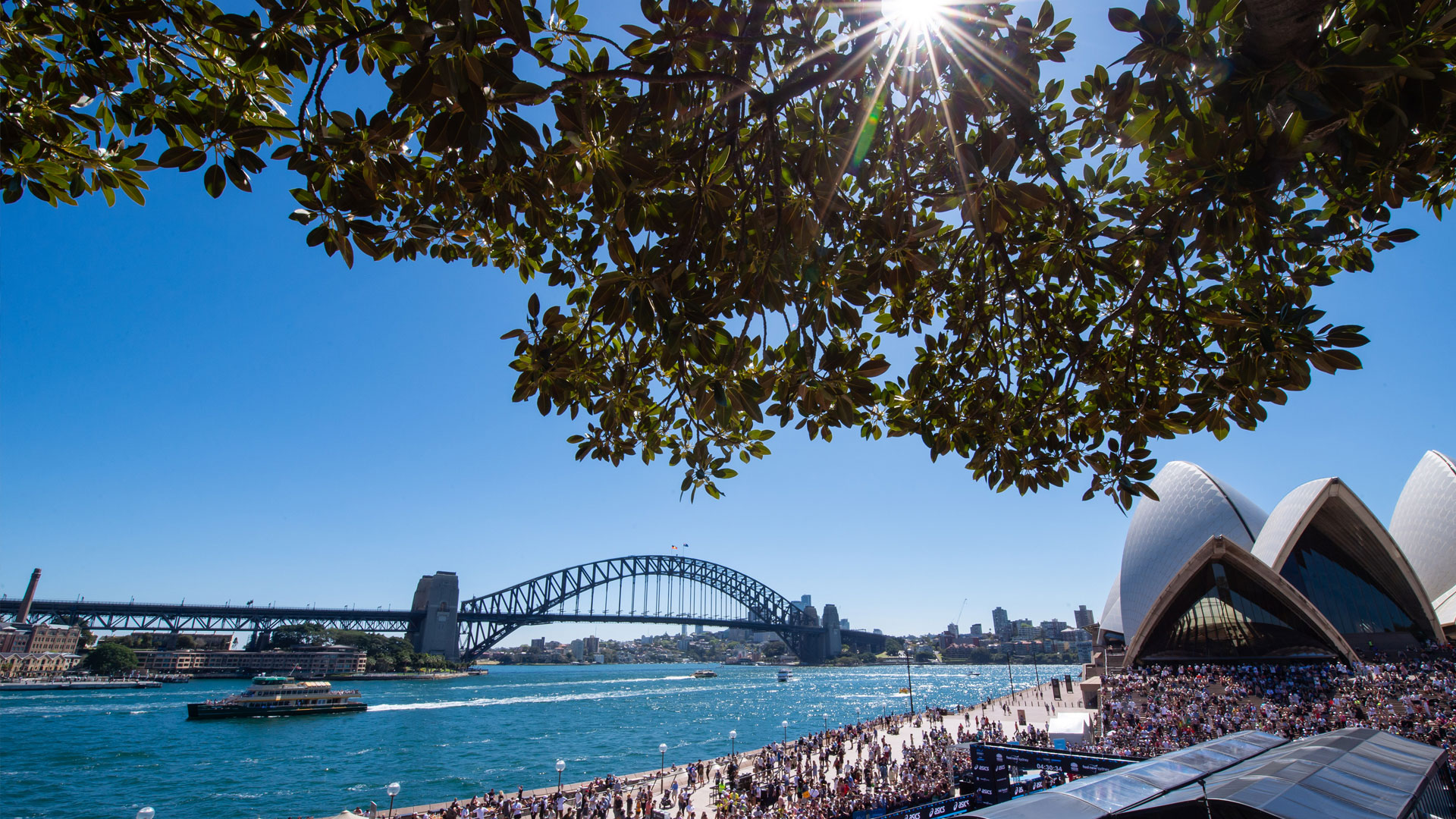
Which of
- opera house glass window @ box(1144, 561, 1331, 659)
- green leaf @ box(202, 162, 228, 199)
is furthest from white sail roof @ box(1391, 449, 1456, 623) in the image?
green leaf @ box(202, 162, 228, 199)

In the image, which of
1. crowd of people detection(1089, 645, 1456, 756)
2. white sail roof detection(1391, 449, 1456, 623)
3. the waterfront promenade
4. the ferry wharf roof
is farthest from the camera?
white sail roof detection(1391, 449, 1456, 623)

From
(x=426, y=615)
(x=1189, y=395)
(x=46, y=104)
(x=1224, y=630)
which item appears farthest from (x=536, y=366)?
(x=426, y=615)

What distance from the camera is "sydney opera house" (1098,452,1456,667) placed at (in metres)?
29.8

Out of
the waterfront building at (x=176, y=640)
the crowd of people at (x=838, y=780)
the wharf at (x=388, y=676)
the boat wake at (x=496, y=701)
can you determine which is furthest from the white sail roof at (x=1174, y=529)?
the waterfront building at (x=176, y=640)

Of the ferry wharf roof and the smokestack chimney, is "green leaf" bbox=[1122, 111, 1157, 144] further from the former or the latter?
the smokestack chimney

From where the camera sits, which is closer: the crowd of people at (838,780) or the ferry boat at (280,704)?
the crowd of people at (838,780)

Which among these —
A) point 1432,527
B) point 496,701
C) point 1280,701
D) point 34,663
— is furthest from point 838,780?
point 34,663

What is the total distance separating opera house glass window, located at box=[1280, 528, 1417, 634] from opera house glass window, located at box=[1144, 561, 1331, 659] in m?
2.64

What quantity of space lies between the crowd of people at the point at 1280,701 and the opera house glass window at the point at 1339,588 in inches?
132

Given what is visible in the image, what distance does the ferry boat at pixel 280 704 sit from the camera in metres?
42.6

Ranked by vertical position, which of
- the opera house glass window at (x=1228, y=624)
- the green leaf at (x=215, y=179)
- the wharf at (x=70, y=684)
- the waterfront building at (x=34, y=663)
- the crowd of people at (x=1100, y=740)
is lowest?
the wharf at (x=70, y=684)

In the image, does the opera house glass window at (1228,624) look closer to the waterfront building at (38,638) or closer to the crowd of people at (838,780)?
the crowd of people at (838,780)

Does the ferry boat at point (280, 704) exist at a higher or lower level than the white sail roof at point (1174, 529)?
lower

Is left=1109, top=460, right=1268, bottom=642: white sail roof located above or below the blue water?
above
